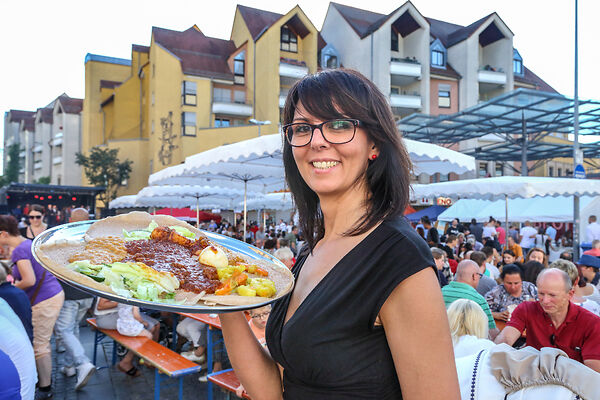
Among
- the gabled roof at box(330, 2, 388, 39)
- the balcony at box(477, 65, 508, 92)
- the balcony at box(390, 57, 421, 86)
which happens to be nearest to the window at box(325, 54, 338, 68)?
the gabled roof at box(330, 2, 388, 39)

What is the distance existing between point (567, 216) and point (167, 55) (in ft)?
103

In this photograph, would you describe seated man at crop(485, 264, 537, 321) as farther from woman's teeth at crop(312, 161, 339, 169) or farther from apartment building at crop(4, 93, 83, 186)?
apartment building at crop(4, 93, 83, 186)

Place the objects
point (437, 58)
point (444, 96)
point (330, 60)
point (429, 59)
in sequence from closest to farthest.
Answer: point (429, 59), point (444, 96), point (437, 58), point (330, 60)

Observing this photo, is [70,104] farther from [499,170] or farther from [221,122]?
[499,170]

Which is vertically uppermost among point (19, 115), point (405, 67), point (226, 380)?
point (19, 115)

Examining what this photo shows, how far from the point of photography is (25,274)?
4.92 meters

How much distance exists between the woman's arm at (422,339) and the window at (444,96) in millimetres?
37281

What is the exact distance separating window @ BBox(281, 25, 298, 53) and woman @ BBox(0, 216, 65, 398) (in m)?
33.2

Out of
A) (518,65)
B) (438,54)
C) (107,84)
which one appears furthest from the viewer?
(107,84)

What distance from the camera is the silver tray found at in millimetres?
1103

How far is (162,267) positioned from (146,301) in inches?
12.0

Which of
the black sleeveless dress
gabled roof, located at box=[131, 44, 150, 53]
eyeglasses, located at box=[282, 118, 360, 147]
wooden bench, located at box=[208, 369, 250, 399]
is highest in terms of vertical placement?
gabled roof, located at box=[131, 44, 150, 53]

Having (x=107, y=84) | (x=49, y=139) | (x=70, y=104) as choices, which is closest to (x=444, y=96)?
(x=107, y=84)

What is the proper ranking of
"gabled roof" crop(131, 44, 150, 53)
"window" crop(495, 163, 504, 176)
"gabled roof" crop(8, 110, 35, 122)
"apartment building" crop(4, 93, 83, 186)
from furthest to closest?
1. "gabled roof" crop(8, 110, 35, 122)
2. "apartment building" crop(4, 93, 83, 186)
3. "gabled roof" crop(131, 44, 150, 53)
4. "window" crop(495, 163, 504, 176)
